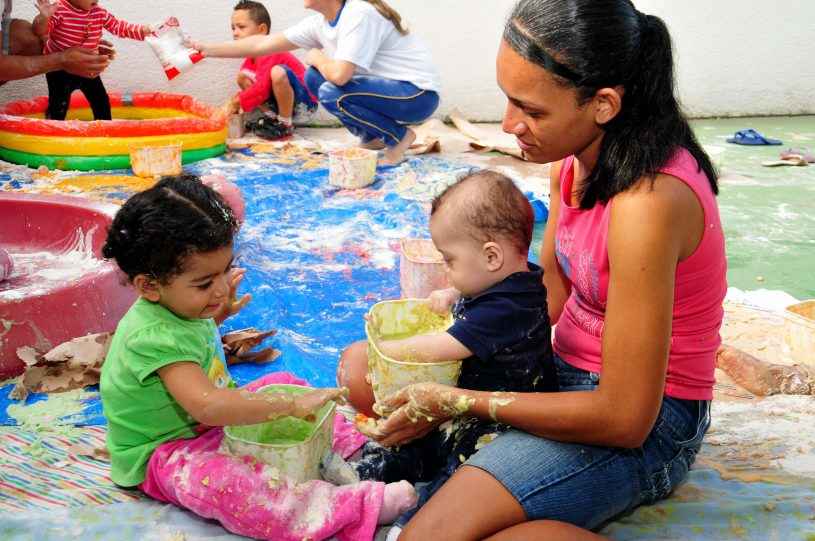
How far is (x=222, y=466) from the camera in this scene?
1848 mm

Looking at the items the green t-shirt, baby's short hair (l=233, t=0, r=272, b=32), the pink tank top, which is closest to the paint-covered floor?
the green t-shirt

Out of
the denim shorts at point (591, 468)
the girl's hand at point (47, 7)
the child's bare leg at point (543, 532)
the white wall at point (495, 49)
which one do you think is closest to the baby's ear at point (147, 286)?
the denim shorts at point (591, 468)

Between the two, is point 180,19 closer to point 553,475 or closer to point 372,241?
point 372,241

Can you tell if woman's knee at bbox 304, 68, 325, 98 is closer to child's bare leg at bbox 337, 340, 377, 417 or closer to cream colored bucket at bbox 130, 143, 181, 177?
cream colored bucket at bbox 130, 143, 181, 177

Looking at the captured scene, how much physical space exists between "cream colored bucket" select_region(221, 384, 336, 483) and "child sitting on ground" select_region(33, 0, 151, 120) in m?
4.33

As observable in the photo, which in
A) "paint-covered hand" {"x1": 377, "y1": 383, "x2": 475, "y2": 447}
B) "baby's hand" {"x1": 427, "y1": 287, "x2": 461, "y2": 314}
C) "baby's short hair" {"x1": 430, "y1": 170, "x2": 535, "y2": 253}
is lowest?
"paint-covered hand" {"x1": 377, "y1": 383, "x2": 475, "y2": 447}

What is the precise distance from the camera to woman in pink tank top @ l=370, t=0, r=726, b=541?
5.30 feet

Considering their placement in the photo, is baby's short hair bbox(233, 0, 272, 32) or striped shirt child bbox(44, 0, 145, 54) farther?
baby's short hair bbox(233, 0, 272, 32)

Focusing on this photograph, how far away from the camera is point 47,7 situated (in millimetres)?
5375

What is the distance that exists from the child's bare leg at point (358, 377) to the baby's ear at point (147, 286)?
667mm

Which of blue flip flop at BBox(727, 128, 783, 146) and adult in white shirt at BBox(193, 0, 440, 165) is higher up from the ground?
adult in white shirt at BBox(193, 0, 440, 165)

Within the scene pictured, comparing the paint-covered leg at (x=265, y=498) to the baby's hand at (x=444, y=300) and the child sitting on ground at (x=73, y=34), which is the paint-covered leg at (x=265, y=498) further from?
the child sitting on ground at (x=73, y=34)

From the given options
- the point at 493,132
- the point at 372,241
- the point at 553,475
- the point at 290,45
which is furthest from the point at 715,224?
the point at 493,132

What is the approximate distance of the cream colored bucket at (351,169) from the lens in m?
4.80
